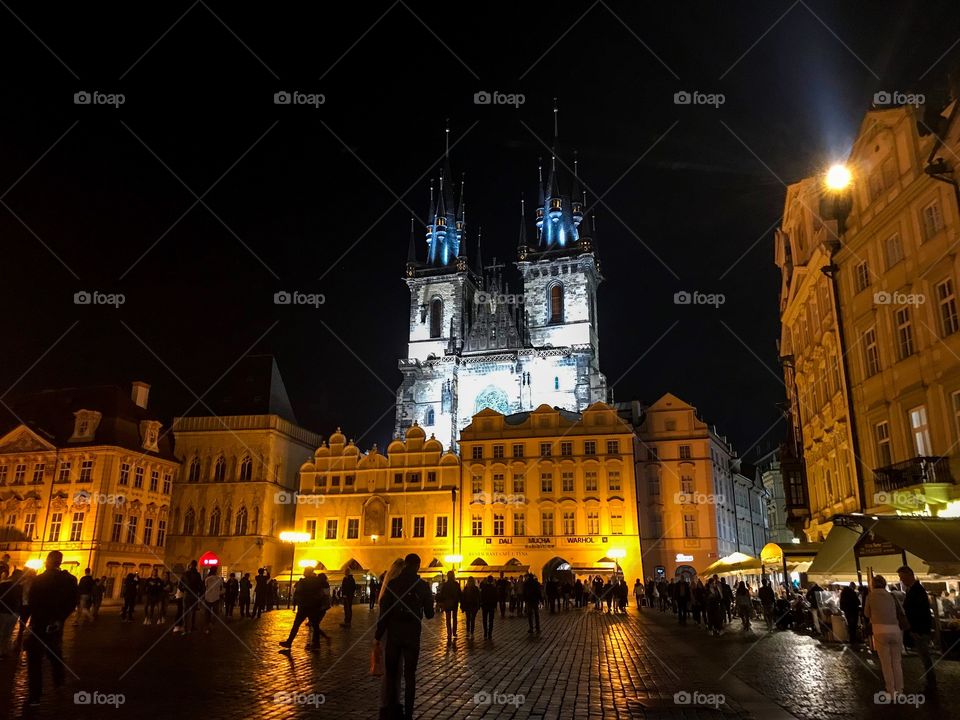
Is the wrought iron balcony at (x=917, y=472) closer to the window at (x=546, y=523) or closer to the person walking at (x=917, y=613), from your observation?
the person walking at (x=917, y=613)

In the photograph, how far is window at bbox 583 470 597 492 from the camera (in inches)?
2050

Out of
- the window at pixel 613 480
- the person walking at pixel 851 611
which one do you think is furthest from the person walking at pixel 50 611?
the window at pixel 613 480

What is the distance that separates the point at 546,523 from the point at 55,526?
31531 mm

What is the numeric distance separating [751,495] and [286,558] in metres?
45.6

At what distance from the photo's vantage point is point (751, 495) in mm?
75312

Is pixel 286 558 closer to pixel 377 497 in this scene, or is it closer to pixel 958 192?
pixel 377 497

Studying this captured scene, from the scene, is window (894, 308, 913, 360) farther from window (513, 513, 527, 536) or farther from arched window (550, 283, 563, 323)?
arched window (550, 283, 563, 323)

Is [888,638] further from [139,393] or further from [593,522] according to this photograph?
[139,393]

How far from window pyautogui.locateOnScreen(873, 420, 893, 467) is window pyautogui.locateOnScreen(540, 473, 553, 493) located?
32.1 metres

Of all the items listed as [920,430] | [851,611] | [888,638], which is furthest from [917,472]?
[888,638]

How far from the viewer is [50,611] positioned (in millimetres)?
9469

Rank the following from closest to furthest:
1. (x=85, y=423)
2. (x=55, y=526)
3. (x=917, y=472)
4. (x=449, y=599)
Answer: (x=449, y=599) → (x=917, y=472) → (x=55, y=526) → (x=85, y=423)

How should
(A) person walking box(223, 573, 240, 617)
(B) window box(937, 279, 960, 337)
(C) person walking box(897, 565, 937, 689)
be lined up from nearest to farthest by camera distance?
1. (C) person walking box(897, 565, 937, 689)
2. (B) window box(937, 279, 960, 337)
3. (A) person walking box(223, 573, 240, 617)

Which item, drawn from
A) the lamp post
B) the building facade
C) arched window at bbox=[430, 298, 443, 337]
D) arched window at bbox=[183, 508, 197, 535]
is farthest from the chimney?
arched window at bbox=[430, 298, 443, 337]
